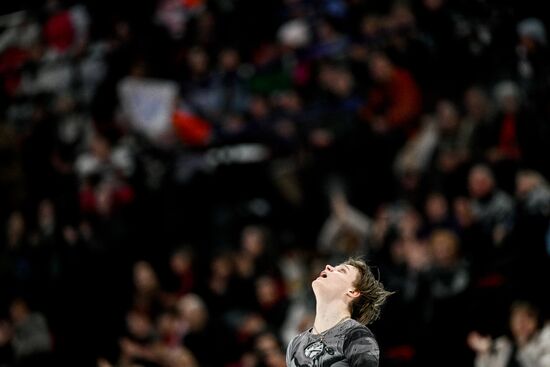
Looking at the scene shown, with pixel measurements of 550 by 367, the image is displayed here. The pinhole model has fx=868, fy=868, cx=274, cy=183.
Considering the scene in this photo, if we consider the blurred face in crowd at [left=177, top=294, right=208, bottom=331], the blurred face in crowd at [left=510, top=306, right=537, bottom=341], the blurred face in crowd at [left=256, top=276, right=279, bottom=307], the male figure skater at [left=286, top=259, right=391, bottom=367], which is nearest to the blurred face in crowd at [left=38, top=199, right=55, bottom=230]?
the blurred face in crowd at [left=177, top=294, right=208, bottom=331]

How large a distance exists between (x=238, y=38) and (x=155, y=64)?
1.22 meters

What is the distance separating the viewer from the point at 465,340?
6.98m

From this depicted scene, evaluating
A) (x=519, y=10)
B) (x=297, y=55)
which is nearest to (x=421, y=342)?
(x=519, y=10)

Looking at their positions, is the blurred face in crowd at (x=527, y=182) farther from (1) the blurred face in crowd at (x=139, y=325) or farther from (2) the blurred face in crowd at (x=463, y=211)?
(1) the blurred face in crowd at (x=139, y=325)

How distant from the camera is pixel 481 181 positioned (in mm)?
7863

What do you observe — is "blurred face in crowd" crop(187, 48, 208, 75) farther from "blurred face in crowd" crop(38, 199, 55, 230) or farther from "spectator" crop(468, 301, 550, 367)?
"spectator" crop(468, 301, 550, 367)

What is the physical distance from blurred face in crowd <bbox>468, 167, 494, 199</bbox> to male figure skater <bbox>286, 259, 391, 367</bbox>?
3.81m

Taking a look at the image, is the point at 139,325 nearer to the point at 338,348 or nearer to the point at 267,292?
the point at 267,292

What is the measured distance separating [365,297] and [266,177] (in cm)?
581

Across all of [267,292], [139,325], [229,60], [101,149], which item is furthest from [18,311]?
[229,60]

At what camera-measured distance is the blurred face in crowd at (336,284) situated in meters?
4.18

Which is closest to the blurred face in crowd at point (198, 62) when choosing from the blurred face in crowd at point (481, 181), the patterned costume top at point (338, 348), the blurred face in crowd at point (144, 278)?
the blurred face in crowd at point (144, 278)

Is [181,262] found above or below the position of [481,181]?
above

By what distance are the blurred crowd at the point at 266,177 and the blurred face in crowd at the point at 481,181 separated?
2 cm
